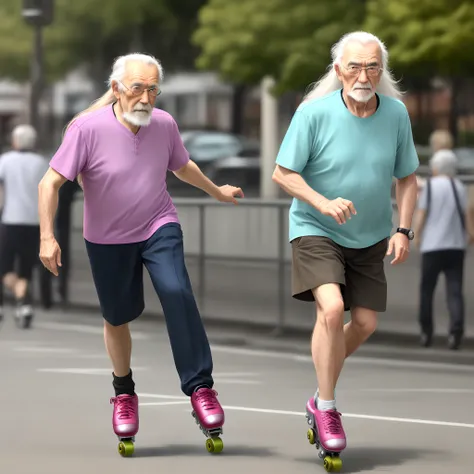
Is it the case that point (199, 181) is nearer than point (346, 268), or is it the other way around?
point (346, 268)

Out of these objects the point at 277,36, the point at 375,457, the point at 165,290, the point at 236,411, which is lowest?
the point at 236,411

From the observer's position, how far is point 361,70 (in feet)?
25.1

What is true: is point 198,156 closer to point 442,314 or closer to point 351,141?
point 442,314

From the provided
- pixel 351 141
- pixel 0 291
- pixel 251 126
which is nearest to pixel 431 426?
pixel 351 141

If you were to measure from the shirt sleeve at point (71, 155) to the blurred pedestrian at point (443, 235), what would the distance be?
235 inches

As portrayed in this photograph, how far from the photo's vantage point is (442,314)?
1384cm

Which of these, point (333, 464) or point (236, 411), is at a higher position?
point (333, 464)

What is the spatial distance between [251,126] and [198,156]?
26.0 meters

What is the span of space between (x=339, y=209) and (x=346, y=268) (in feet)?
1.92

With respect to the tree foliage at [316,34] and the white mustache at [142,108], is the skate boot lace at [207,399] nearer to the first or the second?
the white mustache at [142,108]

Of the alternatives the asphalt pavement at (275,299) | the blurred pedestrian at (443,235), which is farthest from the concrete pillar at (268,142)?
the blurred pedestrian at (443,235)

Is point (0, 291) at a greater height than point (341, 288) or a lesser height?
lesser

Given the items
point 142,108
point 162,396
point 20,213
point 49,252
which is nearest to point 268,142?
point 20,213

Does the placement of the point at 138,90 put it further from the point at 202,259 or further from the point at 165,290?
the point at 202,259
